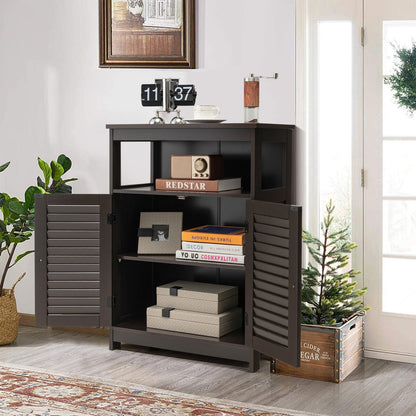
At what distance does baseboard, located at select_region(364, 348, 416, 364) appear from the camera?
12.8ft

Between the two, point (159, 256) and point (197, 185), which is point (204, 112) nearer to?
point (197, 185)

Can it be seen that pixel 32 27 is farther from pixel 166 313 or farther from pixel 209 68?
pixel 166 313

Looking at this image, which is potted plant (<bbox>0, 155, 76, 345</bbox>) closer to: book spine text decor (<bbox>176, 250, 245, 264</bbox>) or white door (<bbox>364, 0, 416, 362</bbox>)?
book spine text decor (<bbox>176, 250, 245, 264</bbox>)

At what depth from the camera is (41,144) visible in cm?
467

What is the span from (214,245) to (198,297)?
0.32 meters

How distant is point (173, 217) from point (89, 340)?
909mm

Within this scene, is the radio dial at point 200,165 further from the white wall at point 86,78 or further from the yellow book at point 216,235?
the white wall at point 86,78

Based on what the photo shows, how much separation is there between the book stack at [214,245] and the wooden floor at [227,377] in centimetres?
56

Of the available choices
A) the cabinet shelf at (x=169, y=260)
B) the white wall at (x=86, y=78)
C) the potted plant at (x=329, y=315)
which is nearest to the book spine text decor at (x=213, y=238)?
the cabinet shelf at (x=169, y=260)

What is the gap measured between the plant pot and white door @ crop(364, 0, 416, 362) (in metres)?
1.99

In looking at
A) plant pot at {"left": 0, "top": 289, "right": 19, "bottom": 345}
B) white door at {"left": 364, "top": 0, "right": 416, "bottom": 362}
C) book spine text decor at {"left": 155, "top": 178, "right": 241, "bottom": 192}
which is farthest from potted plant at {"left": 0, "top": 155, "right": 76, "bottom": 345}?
white door at {"left": 364, "top": 0, "right": 416, "bottom": 362}

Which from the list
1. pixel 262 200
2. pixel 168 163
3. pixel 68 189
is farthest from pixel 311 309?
pixel 68 189

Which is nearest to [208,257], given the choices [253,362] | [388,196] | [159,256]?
[159,256]

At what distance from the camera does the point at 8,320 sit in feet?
14.0
